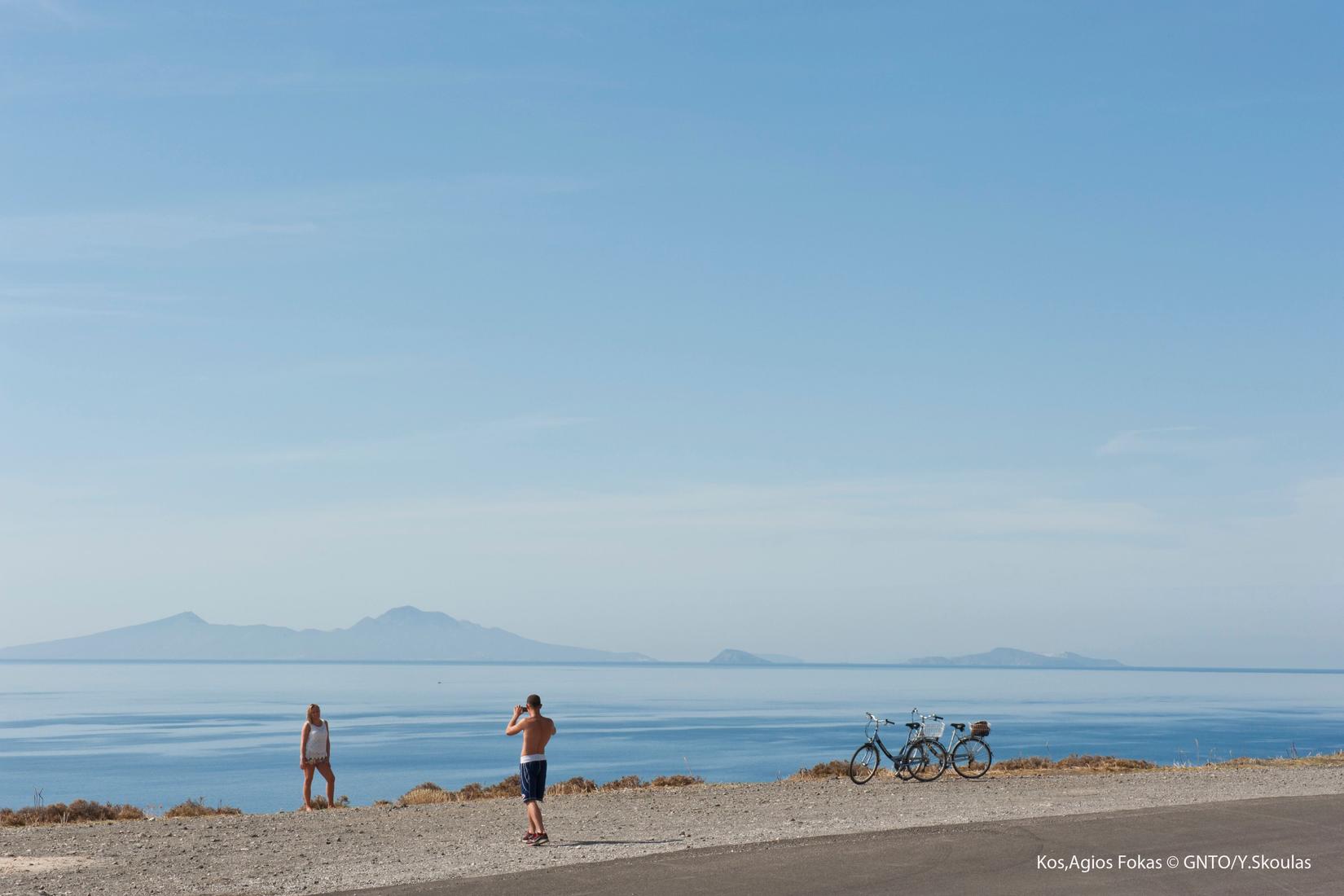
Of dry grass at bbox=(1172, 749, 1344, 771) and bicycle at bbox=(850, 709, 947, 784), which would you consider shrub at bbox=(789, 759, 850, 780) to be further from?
dry grass at bbox=(1172, 749, 1344, 771)

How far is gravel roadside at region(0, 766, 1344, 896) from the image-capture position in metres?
11.8

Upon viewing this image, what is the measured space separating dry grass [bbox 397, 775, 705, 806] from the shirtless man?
15.5ft

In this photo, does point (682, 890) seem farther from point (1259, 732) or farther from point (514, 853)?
point (1259, 732)

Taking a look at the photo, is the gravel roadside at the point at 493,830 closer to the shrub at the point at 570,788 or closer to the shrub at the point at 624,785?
the shrub at the point at 570,788

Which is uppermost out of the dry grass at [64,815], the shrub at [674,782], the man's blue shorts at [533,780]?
the man's blue shorts at [533,780]

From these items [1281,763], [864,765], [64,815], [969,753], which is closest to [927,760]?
[969,753]

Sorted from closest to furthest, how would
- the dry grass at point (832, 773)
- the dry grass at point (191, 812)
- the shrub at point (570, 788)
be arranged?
the dry grass at point (191, 812), the shrub at point (570, 788), the dry grass at point (832, 773)

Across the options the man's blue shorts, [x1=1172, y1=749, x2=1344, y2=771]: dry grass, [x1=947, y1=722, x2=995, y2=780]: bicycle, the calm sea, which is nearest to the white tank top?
the man's blue shorts

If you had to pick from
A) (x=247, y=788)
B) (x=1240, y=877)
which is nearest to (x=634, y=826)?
(x=1240, y=877)

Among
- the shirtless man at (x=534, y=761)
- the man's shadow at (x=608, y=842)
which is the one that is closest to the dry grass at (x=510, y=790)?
the shirtless man at (x=534, y=761)

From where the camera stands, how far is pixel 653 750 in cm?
7256

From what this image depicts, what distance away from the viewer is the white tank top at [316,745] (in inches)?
732

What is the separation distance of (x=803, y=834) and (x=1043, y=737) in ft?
240

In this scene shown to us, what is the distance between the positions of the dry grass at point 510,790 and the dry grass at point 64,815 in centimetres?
390
